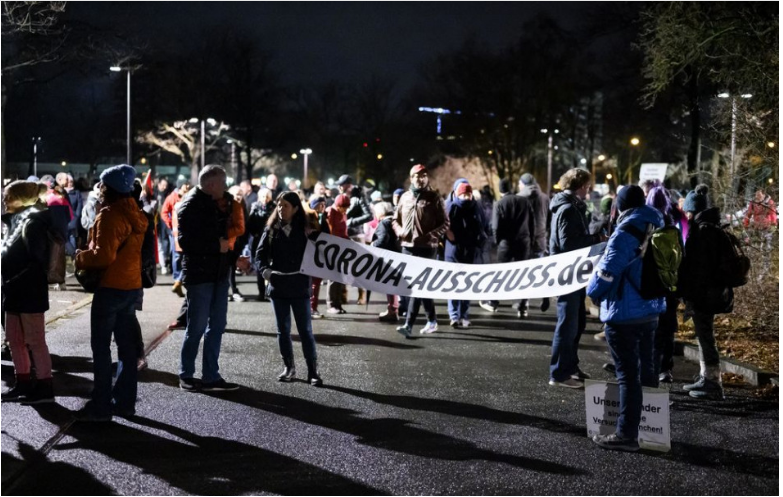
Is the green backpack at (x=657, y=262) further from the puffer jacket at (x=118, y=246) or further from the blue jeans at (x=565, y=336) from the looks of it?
the puffer jacket at (x=118, y=246)

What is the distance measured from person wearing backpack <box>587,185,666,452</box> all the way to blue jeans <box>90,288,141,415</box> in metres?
3.54

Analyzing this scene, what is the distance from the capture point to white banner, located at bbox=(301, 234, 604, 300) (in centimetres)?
859

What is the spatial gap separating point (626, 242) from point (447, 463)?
197 cm

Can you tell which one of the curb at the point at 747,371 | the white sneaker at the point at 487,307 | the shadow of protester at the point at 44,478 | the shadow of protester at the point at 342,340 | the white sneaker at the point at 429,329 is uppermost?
the white sneaker at the point at 487,307

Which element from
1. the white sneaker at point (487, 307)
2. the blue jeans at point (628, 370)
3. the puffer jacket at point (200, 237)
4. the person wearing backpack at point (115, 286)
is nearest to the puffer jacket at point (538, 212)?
the white sneaker at point (487, 307)

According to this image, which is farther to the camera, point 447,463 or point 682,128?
point 682,128

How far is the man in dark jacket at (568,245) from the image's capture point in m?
8.80

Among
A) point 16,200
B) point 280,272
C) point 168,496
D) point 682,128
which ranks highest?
point 682,128

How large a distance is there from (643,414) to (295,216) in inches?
149

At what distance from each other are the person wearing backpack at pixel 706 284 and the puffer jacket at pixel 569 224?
92 centimetres

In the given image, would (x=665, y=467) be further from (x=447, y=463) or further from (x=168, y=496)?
(x=168, y=496)

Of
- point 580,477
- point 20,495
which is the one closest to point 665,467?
point 580,477

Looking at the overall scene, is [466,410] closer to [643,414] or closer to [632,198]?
[643,414]

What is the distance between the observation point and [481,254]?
13.1 metres
